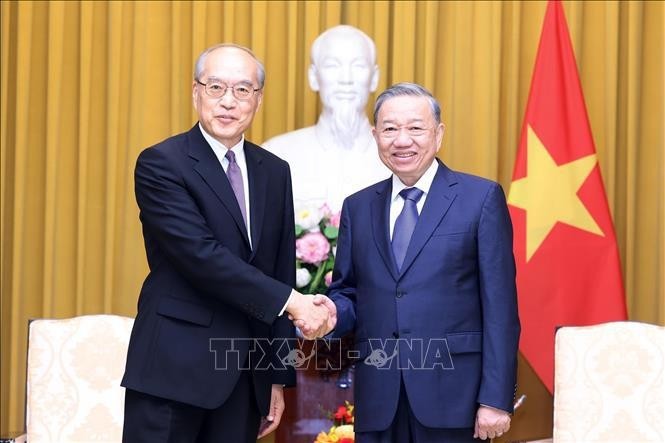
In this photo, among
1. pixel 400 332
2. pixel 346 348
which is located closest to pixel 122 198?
pixel 346 348

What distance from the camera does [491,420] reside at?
232 centimetres

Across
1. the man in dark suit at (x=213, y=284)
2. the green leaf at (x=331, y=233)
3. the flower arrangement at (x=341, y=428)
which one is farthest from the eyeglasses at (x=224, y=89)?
the flower arrangement at (x=341, y=428)

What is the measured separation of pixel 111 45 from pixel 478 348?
9.01 feet

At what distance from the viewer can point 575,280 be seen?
361 cm

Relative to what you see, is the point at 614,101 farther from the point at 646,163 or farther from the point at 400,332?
the point at 400,332

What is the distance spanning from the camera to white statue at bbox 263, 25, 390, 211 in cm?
395

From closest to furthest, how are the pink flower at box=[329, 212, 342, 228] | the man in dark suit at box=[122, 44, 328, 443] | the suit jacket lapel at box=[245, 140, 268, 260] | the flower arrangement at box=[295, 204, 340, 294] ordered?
the man in dark suit at box=[122, 44, 328, 443] → the suit jacket lapel at box=[245, 140, 268, 260] → the flower arrangement at box=[295, 204, 340, 294] → the pink flower at box=[329, 212, 342, 228]

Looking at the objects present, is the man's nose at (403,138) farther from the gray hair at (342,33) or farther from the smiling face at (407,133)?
the gray hair at (342,33)

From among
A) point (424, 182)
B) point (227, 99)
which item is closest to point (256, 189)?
point (227, 99)

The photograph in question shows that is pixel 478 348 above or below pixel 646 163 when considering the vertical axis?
below

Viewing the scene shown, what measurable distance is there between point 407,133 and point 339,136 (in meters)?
1.54

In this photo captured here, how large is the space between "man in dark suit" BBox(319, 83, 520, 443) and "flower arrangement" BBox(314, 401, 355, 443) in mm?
511

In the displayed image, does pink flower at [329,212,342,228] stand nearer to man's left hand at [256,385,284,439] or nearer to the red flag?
the red flag

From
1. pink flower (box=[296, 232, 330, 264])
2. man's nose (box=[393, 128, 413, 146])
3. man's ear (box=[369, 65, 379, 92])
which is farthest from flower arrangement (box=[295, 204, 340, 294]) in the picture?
man's ear (box=[369, 65, 379, 92])
